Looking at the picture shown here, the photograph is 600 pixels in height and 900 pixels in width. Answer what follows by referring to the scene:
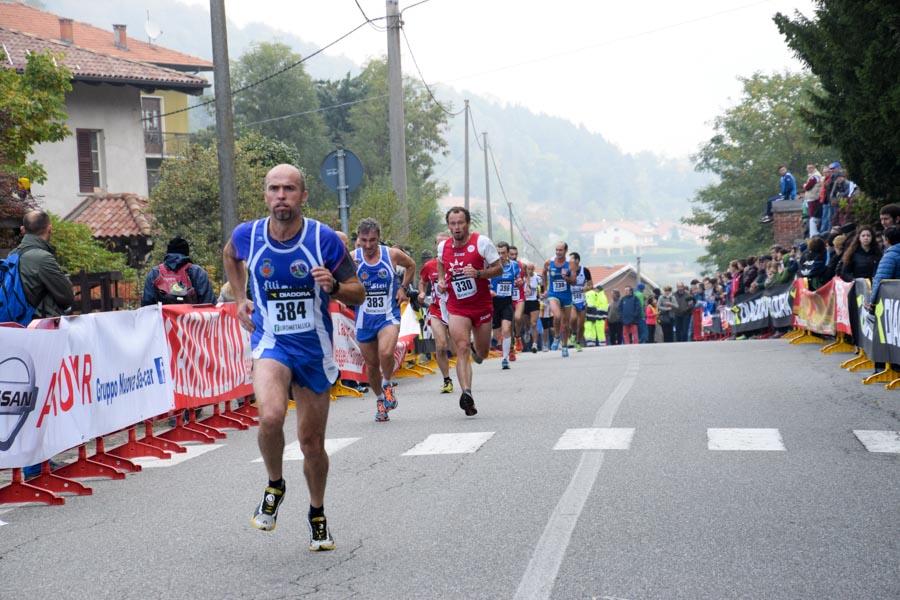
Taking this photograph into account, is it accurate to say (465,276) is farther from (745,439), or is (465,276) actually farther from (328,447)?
(745,439)

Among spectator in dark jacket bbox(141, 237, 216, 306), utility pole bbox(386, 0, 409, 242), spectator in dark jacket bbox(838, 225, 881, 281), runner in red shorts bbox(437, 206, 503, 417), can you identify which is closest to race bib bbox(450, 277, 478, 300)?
runner in red shorts bbox(437, 206, 503, 417)

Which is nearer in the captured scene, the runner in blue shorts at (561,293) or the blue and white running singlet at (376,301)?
the blue and white running singlet at (376,301)

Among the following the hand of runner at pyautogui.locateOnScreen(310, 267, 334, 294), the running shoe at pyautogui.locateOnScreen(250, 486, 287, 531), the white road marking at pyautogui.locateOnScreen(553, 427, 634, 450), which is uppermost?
the hand of runner at pyautogui.locateOnScreen(310, 267, 334, 294)

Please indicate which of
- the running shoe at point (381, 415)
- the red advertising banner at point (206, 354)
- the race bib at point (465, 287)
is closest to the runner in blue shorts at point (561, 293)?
the red advertising banner at point (206, 354)

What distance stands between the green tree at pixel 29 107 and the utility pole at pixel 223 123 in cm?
242

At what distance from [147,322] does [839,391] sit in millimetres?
7158

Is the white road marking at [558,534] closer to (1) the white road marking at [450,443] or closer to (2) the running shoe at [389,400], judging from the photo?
(1) the white road marking at [450,443]

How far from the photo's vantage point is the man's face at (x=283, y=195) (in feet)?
22.8

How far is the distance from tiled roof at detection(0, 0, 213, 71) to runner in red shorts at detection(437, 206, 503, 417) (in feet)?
166

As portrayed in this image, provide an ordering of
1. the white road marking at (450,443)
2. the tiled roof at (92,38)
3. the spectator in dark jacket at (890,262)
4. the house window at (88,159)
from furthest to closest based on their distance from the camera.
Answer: the tiled roof at (92,38), the house window at (88,159), the spectator in dark jacket at (890,262), the white road marking at (450,443)

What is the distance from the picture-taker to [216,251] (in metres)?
46.8

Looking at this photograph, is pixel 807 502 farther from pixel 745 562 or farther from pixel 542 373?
pixel 542 373

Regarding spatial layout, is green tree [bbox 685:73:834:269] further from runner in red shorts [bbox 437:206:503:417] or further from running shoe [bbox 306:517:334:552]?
running shoe [bbox 306:517:334:552]

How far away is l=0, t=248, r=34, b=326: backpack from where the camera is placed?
1131 centimetres
